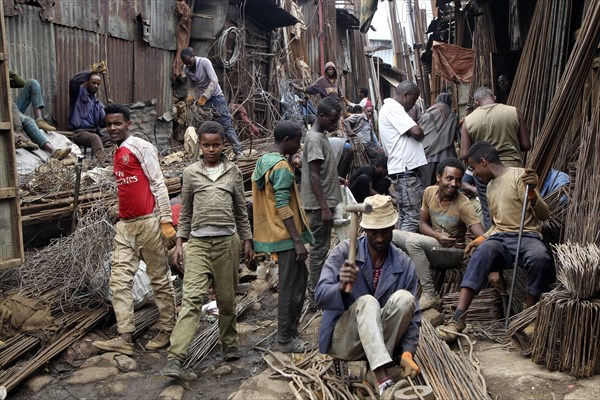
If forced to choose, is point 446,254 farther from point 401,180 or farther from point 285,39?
point 285,39

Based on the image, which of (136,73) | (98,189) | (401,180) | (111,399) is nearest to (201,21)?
(136,73)

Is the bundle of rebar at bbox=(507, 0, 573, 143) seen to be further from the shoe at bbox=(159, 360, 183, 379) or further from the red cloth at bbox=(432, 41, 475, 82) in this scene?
the shoe at bbox=(159, 360, 183, 379)

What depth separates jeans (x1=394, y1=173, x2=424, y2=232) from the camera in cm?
628

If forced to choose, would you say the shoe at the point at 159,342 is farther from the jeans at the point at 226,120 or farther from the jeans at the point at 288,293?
the jeans at the point at 226,120

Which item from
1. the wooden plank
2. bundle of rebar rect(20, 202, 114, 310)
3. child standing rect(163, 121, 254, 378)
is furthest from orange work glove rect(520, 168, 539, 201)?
the wooden plank

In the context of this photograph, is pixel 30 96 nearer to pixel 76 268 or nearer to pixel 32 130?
pixel 32 130

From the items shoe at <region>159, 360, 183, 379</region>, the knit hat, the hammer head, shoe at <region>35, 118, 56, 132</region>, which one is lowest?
shoe at <region>159, 360, 183, 379</region>

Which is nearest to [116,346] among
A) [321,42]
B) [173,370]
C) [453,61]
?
[173,370]

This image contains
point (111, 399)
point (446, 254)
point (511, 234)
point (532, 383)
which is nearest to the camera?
point (532, 383)

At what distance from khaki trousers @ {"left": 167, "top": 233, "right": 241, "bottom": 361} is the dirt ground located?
0.24 metres

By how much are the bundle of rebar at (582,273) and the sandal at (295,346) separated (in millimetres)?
1910

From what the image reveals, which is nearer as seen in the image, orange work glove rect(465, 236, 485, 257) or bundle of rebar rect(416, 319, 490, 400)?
bundle of rebar rect(416, 319, 490, 400)

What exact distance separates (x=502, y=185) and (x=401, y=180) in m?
1.53

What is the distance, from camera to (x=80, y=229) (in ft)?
19.0
